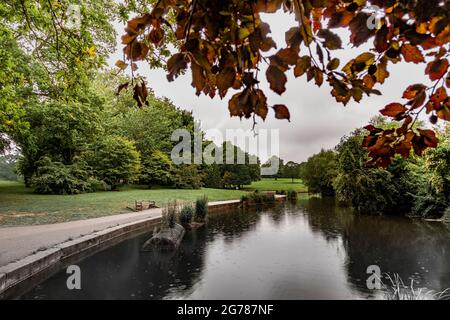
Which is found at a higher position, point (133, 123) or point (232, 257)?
point (133, 123)

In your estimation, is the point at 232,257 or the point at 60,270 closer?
the point at 60,270

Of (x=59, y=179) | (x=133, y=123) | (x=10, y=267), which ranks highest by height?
(x=133, y=123)

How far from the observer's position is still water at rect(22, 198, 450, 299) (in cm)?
500

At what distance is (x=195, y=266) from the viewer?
6562 millimetres

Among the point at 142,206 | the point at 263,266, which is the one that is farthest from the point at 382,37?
the point at 142,206

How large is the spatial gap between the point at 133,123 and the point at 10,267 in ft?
90.6

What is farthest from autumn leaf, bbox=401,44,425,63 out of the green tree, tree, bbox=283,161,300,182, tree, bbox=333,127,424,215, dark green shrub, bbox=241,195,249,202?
tree, bbox=283,161,300,182

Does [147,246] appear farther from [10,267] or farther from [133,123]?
[133,123]

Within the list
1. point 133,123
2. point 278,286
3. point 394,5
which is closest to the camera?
point 394,5

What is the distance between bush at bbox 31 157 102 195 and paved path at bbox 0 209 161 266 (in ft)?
37.6

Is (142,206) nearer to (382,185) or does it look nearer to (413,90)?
(382,185)

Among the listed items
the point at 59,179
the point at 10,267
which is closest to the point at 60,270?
the point at 10,267

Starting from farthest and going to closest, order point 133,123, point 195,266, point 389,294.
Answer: point 133,123, point 195,266, point 389,294

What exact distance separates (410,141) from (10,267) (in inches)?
240
